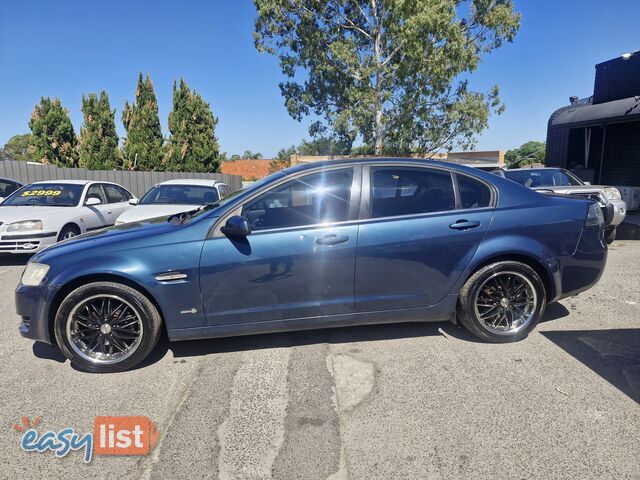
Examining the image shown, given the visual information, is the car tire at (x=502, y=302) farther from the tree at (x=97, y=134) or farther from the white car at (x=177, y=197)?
the tree at (x=97, y=134)

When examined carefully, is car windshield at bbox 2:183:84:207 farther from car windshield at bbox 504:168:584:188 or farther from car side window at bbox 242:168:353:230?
car windshield at bbox 504:168:584:188

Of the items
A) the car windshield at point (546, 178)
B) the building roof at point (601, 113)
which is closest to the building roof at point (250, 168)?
the building roof at point (601, 113)

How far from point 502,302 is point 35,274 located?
13.0 ft

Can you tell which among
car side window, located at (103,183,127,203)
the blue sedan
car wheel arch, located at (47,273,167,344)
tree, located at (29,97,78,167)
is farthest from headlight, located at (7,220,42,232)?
tree, located at (29,97,78,167)

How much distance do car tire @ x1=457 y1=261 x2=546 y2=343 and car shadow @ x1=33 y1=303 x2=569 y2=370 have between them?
0.21m

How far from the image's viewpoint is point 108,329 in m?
3.39

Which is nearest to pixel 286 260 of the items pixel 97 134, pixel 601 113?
pixel 601 113

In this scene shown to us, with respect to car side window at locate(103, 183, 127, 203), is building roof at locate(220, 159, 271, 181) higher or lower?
higher

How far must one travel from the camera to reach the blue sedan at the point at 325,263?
10.9ft

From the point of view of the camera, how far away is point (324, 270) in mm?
3432

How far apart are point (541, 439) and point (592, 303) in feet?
10.1

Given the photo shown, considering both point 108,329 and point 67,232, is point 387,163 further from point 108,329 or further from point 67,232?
point 67,232

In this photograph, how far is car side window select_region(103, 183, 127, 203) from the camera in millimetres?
9193

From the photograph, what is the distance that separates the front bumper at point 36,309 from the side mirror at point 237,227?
1.43 meters
